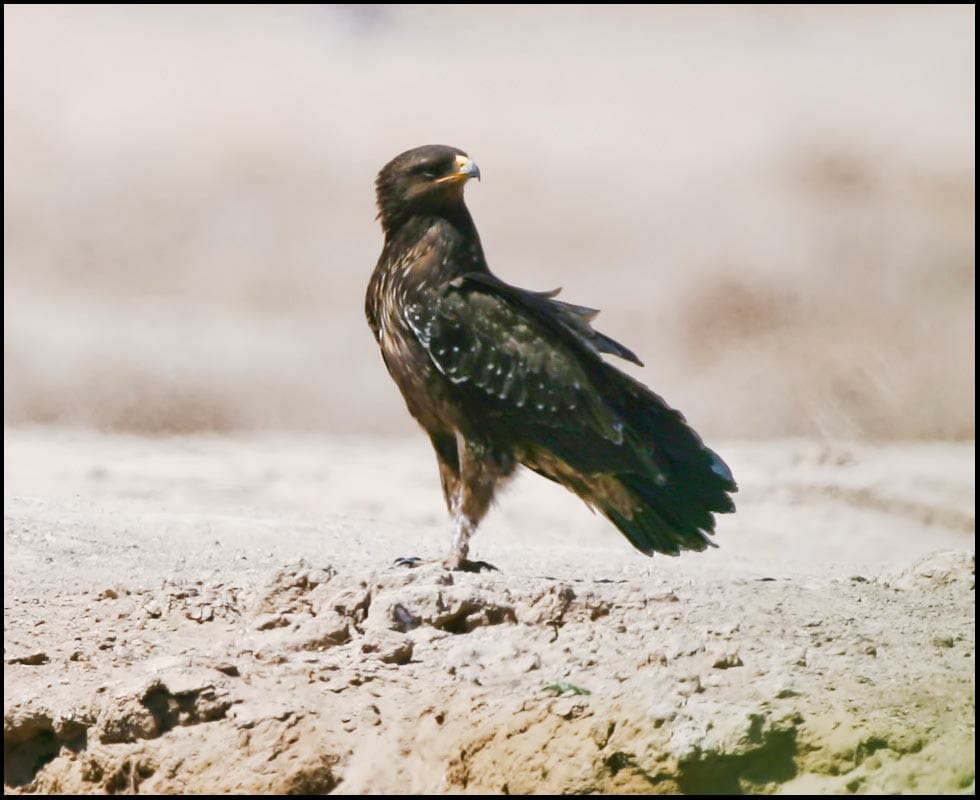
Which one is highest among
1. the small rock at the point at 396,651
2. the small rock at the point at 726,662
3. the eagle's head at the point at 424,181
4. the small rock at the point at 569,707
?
the eagle's head at the point at 424,181

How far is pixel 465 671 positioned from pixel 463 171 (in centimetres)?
276

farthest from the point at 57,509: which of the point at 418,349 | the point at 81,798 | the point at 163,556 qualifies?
the point at 81,798

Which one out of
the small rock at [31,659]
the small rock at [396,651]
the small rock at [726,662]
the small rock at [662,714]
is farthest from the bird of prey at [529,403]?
the small rock at [662,714]

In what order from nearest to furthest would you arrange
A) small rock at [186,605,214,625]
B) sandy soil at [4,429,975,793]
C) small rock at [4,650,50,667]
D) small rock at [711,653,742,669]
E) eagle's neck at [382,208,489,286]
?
sandy soil at [4,429,975,793]
small rock at [711,653,742,669]
small rock at [4,650,50,667]
small rock at [186,605,214,625]
eagle's neck at [382,208,489,286]

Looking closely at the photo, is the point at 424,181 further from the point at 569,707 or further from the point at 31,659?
the point at 569,707

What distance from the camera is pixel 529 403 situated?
7.10 meters

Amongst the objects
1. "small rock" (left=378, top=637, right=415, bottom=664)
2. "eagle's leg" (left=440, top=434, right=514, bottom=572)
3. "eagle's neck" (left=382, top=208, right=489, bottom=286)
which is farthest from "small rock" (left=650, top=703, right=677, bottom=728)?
"eagle's neck" (left=382, top=208, right=489, bottom=286)

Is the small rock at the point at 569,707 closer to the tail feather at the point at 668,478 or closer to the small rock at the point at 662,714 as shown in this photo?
the small rock at the point at 662,714

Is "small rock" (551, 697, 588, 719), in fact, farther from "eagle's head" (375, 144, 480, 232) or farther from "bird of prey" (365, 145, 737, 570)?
"eagle's head" (375, 144, 480, 232)

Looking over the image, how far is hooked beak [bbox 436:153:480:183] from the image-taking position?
23.7 ft

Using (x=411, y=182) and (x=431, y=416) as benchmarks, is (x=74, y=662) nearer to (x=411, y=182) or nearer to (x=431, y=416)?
(x=431, y=416)

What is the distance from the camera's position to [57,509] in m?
8.70

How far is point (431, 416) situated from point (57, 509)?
107 inches

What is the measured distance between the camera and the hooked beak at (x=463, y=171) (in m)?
7.21
